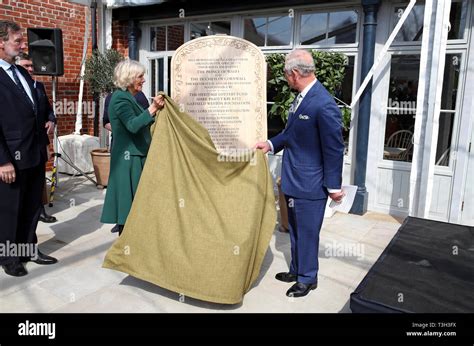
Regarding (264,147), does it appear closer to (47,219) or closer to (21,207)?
(21,207)

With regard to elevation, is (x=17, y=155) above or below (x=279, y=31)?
below

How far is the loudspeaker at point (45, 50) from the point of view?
18.4 ft

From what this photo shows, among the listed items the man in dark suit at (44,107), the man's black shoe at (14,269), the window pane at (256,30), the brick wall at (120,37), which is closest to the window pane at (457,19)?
the window pane at (256,30)

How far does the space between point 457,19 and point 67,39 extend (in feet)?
19.3

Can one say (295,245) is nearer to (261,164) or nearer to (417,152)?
(261,164)

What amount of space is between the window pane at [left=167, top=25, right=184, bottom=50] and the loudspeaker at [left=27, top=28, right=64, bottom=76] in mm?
1740

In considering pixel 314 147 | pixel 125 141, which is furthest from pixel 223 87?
pixel 314 147

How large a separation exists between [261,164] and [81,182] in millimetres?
4421

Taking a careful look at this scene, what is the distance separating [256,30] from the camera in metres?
5.92

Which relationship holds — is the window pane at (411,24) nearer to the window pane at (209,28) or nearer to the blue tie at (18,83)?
the window pane at (209,28)

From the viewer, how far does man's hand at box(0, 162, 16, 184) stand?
9.59 feet

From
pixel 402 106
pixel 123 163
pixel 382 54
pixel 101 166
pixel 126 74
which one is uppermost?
pixel 382 54

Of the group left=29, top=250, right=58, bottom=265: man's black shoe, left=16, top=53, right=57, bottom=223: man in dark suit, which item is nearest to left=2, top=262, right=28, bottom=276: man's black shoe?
left=29, top=250, right=58, bottom=265: man's black shoe

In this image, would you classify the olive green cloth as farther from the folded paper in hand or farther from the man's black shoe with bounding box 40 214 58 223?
the man's black shoe with bounding box 40 214 58 223
